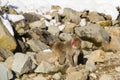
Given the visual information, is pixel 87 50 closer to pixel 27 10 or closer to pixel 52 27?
pixel 52 27

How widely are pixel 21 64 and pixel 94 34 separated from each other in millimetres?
3967

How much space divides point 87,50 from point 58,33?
1.66 meters

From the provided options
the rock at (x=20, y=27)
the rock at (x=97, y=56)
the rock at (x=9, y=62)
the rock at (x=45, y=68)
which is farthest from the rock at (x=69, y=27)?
the rock at (x=9, y=62)

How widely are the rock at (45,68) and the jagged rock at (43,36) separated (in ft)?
7.89

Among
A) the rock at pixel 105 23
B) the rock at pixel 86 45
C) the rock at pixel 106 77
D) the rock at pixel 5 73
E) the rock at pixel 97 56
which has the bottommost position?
the rock at pixel 105 23

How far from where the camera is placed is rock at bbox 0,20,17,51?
1308cm

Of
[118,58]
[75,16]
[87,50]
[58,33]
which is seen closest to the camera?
[118,58]

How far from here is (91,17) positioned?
17.6m

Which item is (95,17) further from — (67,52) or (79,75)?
(79,75)

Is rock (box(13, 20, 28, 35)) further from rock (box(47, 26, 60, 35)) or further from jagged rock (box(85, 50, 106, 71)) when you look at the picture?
jagged rock (box(85, 50, 106, 71))

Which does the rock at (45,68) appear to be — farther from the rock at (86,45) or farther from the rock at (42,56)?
the rock at (86,45)

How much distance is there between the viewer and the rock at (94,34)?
14789 mm

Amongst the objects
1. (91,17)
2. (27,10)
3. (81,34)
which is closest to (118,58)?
(81,34)

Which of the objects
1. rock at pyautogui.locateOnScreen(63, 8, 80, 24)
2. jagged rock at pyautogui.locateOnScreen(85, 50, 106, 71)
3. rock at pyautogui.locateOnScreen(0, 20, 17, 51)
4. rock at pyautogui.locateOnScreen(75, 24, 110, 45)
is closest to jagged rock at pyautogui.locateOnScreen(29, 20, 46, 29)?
rock at pyautogui.locateOnScreen(63, 8, 80, 24)
